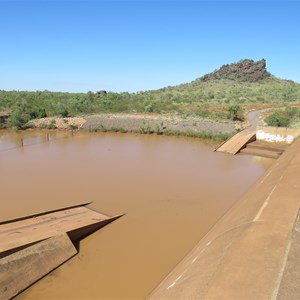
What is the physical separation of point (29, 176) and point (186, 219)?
7392mm

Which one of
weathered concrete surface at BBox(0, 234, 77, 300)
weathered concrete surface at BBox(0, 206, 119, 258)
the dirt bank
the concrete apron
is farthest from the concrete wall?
weathered concrete surface at BBox(0, 234, 77, 300)

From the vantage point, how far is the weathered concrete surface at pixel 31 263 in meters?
5.66

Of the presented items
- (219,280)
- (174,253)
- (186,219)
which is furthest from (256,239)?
(186,219)

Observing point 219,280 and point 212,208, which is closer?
point 219,280

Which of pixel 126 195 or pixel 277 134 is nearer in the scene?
pixel 126 195

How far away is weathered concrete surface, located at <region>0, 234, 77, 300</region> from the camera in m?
5.66

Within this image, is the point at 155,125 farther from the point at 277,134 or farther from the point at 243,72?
the point at 243,72

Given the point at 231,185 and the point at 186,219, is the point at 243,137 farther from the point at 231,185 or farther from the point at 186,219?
the point at 186,219

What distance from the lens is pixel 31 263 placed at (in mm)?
6188

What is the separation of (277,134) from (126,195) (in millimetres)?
11178

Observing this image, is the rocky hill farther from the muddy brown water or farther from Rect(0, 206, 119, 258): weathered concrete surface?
Rect(0, 206, 119, 258): weathered concrete surface

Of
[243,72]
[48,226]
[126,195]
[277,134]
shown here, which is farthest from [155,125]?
[243,72]

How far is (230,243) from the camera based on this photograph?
4414 millimetres

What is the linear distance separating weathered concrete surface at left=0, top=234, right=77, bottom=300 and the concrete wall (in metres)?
14.7
